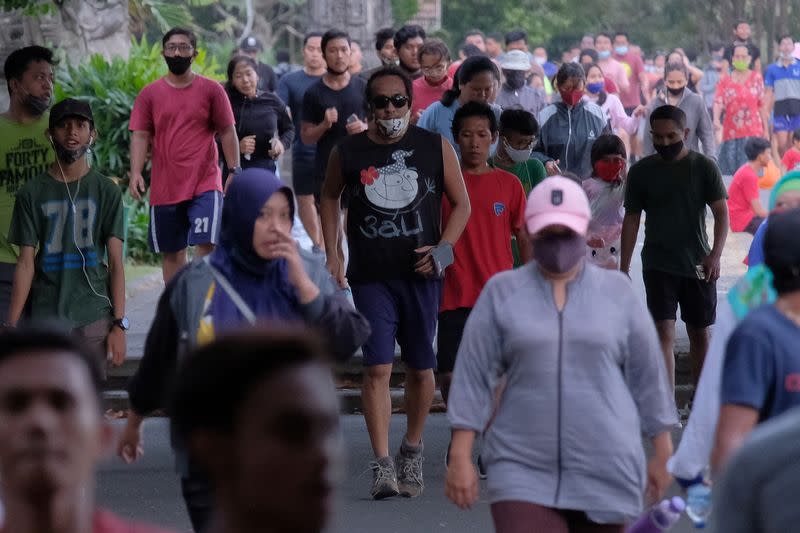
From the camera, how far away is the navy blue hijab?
5348 mm

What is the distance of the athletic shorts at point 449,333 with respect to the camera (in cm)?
852

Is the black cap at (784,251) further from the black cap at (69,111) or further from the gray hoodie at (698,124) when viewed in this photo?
the gray hoodie at (698,124)

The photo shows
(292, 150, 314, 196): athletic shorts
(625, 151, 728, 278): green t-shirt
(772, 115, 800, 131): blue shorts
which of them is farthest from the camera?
(772, 115, 800, 131): blue shorts

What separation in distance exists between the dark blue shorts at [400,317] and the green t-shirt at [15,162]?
1713 mm

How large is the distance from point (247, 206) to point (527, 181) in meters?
4.06

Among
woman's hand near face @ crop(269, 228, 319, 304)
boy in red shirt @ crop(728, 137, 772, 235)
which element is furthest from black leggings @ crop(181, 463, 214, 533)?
boy in red shirt @ crop(728, 137, 772, 235)

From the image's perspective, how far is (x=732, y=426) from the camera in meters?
4.61

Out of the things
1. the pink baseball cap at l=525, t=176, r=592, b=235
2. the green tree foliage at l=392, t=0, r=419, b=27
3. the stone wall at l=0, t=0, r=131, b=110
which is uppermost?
the green tree foliage at l=392, t=0, r=419, b=27

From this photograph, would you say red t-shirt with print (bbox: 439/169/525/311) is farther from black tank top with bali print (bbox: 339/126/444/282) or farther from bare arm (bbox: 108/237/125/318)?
bare arm (bbox: 108/237/125/318)

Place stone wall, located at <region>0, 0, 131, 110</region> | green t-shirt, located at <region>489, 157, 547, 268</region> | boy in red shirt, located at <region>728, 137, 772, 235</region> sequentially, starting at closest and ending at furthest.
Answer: green t-shirt, located at <region>489, 157, 547, 268</region> → boy in red shirt, located at <region>728, 137, 772, 235</region> → stone wall, located at <region>0, 0, 131, 110</region>

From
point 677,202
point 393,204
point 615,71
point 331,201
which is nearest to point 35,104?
point 331,201

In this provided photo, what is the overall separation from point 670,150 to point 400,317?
2.30 meters

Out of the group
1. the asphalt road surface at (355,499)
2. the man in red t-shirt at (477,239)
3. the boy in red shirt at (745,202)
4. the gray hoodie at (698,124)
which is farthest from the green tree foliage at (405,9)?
the man in red t-shirt at (477,239)

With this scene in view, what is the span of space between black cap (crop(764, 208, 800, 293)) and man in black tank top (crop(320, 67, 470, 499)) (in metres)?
3.56
